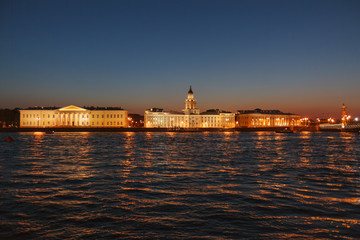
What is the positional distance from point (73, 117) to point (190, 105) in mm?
48768

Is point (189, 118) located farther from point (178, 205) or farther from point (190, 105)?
point (178, 205)

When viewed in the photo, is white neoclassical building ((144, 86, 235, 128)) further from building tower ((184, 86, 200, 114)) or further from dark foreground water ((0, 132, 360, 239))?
dark foreground water ((0, 132, 360, 239))

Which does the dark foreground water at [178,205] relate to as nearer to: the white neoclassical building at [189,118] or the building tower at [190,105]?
the white neoclassical building at [189,118]

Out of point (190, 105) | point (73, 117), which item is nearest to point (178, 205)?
point (73, 117)

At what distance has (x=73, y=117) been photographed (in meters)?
112

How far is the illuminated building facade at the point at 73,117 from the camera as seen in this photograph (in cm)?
11175

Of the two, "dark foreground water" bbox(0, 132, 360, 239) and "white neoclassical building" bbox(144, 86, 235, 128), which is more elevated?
"white neoclassical building" bbox(144, 86, 235, 128)

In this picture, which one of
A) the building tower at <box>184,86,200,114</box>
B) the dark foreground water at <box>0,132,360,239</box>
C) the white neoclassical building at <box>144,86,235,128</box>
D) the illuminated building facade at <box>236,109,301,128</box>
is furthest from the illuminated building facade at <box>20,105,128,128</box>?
the dark foreground water at <box>0,132,360,239</box>

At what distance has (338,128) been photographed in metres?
106

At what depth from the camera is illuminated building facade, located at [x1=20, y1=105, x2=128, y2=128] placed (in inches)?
4400

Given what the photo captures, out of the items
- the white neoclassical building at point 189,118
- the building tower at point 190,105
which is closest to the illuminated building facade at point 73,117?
the white neoclassical building at point 189,118

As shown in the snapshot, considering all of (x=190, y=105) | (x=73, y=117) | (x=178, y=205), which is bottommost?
(x=178, y=205)

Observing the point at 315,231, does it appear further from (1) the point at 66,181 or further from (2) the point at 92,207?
(1) the point at 66,181

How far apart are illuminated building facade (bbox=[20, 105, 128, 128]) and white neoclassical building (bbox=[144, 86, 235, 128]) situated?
19.7m
